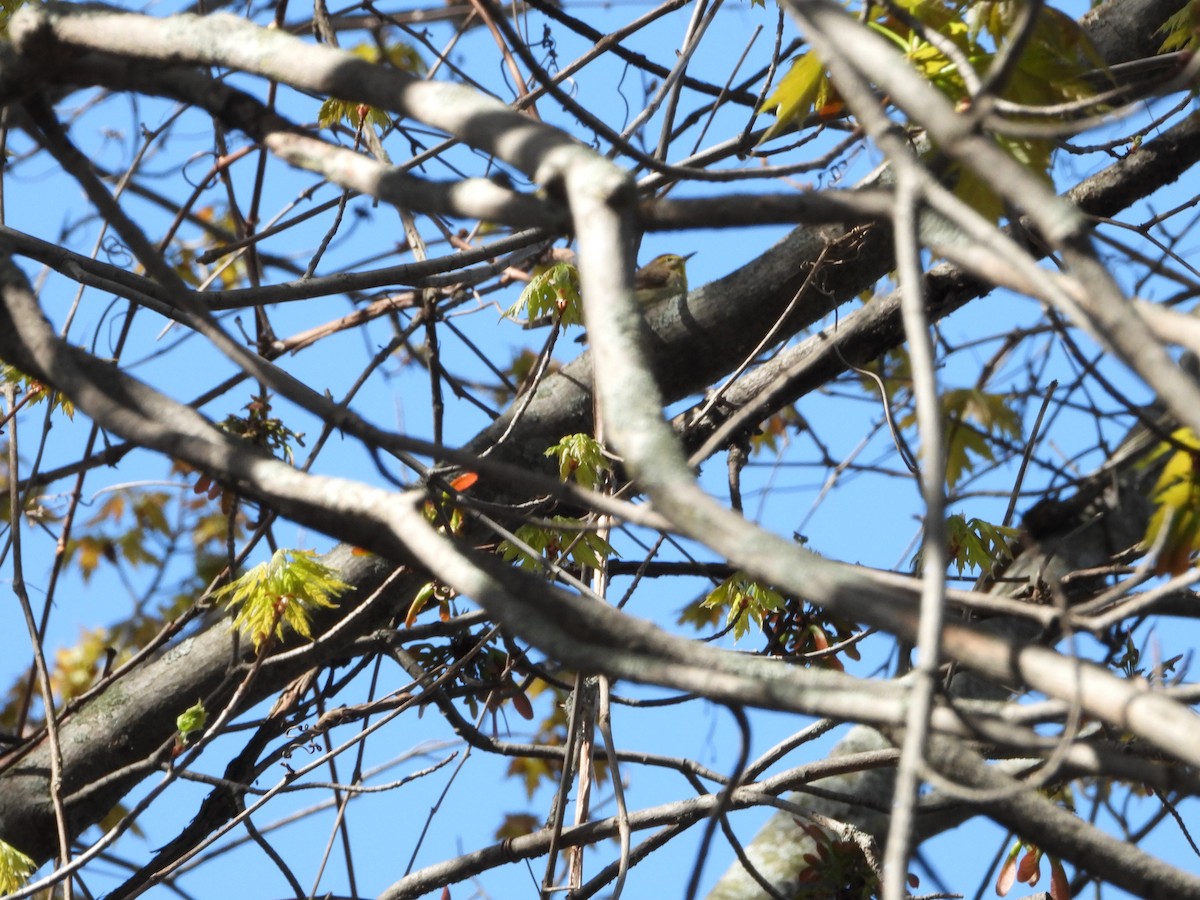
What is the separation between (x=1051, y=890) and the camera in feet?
7.92

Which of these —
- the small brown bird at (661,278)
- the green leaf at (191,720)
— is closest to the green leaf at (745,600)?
the green leaf at (191,720)

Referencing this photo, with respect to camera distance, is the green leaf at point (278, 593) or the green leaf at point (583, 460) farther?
the green leaf at point (583, 460)

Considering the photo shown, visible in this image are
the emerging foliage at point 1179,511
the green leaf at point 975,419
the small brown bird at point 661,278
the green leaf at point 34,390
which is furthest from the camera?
the small brown bird at point 661,278

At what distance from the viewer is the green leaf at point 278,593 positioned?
238 centimetres

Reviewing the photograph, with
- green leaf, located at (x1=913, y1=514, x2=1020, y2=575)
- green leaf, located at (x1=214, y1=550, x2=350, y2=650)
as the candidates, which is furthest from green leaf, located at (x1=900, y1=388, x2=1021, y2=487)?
green leaf, located at (x1=214, y1=550, x2=350, y2=650)

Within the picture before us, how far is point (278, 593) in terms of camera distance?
238 centimetres

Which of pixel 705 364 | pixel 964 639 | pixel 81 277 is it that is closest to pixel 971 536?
pixel 705 364

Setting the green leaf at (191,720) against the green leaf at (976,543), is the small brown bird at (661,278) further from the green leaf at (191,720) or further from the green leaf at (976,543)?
the green leaf at (191,720)

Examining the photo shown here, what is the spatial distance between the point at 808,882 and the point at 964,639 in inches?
73.3

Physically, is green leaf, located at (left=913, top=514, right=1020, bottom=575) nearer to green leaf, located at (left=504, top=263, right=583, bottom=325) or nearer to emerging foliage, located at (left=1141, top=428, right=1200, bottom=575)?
green leaf, located at (left=504, top=263, right=583, bottom=325)

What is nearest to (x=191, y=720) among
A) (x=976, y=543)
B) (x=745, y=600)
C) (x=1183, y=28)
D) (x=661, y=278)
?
(x=745, y=600)

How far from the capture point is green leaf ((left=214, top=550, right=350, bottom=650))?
238 centimetres

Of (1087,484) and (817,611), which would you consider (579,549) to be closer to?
(817,611)

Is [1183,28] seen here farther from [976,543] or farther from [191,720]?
[191,720]
